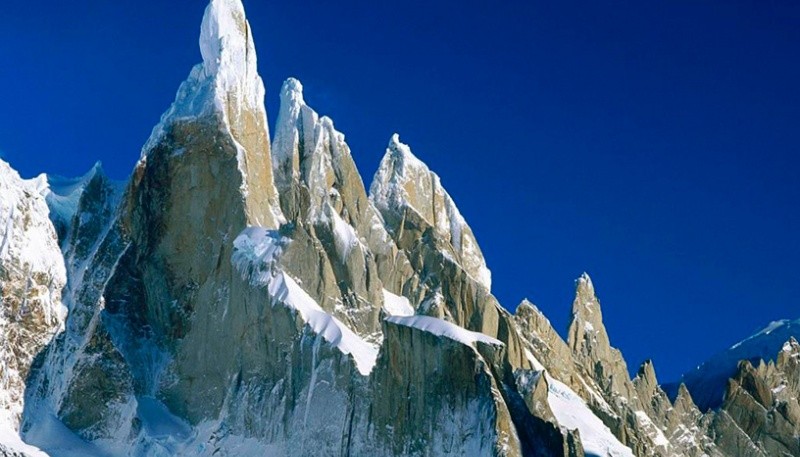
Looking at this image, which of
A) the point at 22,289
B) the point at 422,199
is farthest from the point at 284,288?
the point at 422,199

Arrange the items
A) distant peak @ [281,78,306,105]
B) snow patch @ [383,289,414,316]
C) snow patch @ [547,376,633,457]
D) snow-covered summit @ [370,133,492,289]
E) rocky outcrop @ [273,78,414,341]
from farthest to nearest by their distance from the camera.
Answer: snow-covered summit @ [370,133,492,289]
distant peak @ [281,78,306,105]
snow patch @ [383,289,414,316]
snow patch @ [547,376,633,457]
rocky outcrop @ [273,78,414,341]

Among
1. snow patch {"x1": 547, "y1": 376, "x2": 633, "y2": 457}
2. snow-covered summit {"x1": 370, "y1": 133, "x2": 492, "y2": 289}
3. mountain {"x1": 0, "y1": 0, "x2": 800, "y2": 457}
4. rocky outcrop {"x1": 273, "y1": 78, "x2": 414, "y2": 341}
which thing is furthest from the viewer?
snow-covered summit {"x1": 370, "y1": 133, "x2": 492, "y2": 289}

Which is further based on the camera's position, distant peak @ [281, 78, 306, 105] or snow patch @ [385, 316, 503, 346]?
distant peak @ [281, 78, 306, 105]

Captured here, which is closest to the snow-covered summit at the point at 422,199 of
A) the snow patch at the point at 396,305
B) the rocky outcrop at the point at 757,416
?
the snow patch at the point at 396,305

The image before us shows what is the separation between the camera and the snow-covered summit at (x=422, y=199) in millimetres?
133000

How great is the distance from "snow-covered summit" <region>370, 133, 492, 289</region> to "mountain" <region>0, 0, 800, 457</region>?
4429 mm

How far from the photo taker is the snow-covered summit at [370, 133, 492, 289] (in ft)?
436

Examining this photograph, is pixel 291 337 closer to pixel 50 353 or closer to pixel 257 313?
pixel 257 313

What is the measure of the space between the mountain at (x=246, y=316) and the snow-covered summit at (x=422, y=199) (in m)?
4.43

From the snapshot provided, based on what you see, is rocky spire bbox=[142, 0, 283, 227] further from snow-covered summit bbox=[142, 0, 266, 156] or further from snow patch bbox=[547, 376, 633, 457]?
snow patch bbox=[547, 376, 633, 457]

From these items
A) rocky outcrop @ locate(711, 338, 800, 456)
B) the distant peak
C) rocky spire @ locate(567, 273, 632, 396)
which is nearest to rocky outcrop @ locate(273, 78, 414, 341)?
the distant peak

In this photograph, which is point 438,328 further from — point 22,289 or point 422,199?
point 422,199

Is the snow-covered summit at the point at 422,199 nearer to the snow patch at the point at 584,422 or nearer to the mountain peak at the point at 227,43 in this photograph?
the snow patch at the point at 584,422

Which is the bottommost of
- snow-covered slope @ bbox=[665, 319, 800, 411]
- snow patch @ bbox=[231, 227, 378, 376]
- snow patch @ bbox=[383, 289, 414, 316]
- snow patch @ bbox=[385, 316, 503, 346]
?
snow patch @ bbox=[385, 316, 503, 346]
